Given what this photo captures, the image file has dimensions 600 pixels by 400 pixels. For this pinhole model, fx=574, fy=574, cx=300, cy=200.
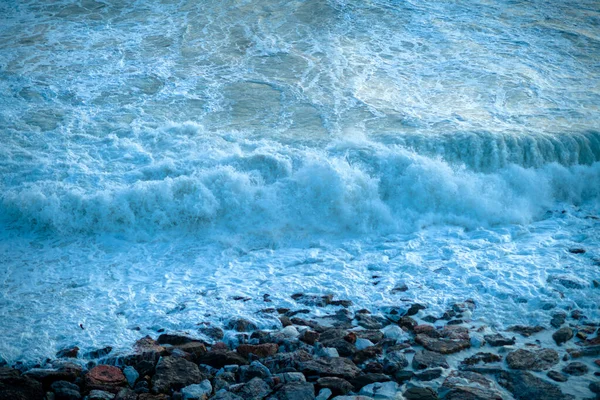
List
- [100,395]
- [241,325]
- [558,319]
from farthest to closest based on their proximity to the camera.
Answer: [558,319]
[241,325]
[100,395]

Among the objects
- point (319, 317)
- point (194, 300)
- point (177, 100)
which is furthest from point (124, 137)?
point (319, 317)

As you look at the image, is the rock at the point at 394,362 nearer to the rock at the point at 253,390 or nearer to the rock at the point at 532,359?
the rock at the point at 532,359

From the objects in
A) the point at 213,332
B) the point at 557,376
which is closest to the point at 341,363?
the point at 213,332

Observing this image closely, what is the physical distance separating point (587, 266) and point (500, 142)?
3.01 meters

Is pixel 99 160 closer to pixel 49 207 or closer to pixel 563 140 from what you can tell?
pixel 49 207

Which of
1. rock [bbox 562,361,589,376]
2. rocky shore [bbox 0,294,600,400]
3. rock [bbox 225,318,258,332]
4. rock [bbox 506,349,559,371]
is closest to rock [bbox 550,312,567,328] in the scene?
rocky shore [bbox 0,294,600,400]

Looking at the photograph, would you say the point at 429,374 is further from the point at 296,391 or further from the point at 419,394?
the point at 296,391

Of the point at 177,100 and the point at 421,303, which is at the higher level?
the point at 177,100

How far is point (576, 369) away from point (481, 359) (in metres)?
0.74

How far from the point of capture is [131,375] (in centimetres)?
454

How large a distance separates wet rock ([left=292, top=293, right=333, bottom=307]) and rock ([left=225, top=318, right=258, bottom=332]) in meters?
0.65

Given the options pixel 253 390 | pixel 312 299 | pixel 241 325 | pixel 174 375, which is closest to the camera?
pixel 253 390

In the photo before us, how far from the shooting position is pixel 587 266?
6273 mm

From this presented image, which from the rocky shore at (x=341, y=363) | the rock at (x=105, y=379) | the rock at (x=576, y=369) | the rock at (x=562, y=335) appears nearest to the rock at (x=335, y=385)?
the rocky shore at (x=341, y=363)
